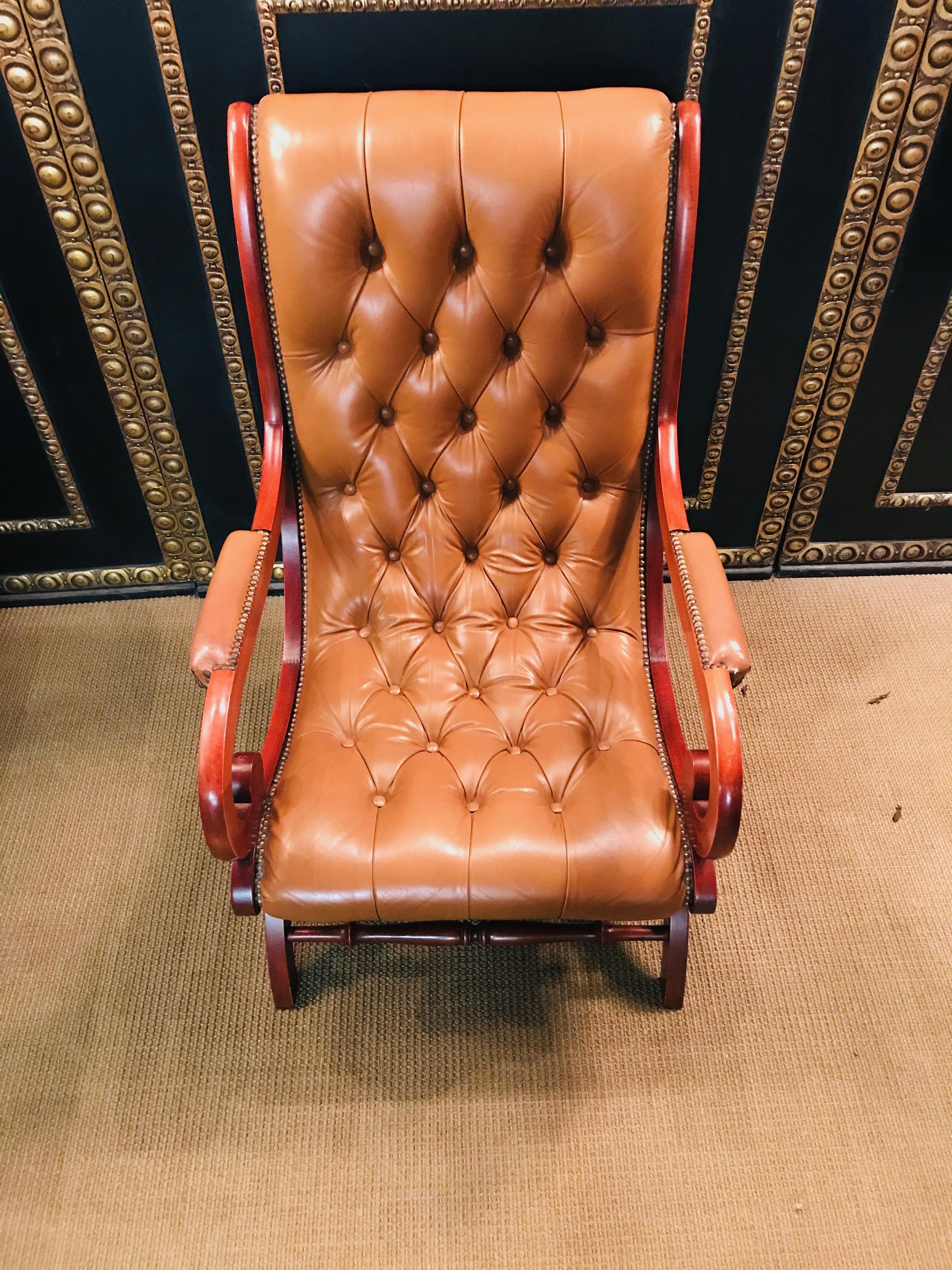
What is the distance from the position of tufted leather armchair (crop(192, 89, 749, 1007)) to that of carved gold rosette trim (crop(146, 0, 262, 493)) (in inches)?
11.0

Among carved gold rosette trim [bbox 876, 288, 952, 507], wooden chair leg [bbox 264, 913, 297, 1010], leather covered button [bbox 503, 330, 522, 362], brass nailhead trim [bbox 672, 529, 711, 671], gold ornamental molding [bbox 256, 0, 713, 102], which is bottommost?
wooden chair leg [bbox 264, 913, 297, 1010]

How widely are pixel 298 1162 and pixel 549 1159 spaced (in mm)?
355

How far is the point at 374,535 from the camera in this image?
53.8 inches

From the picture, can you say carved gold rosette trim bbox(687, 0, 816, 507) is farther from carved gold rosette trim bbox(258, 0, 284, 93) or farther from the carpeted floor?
carved gold rosette trim bbox(258, 0, 284, 93)

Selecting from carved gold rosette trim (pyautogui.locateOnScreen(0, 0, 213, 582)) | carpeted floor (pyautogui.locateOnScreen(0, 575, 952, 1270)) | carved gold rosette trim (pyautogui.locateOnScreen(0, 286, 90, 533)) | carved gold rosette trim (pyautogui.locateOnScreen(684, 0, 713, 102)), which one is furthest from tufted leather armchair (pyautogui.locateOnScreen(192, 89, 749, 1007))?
carved gold rosette trim (pyautogui.locateOnScreen(0, 286, 90, 533))

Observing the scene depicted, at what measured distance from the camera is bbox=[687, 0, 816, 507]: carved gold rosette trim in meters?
1.31

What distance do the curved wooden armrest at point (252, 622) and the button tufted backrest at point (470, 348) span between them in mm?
25

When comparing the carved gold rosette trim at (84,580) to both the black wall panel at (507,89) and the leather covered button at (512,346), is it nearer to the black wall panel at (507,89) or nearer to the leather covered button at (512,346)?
the black wall panel at (507,89)

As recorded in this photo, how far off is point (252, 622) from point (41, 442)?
918 mm

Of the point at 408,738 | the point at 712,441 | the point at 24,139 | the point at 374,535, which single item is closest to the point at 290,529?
the point at 374,535

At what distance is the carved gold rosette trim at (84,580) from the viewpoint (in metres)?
1.96

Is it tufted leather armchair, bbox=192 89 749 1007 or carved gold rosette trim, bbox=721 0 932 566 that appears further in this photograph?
carved gold rosette trim, bbox=721 0 932 566

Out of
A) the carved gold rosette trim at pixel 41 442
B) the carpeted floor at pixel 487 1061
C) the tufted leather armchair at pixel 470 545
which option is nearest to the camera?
the tufted leather armchair at pixel 470 545

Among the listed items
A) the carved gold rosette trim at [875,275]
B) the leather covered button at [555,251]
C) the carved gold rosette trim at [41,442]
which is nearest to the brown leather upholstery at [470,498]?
the leather covered button at [555,251]
